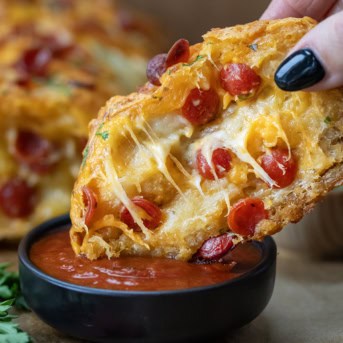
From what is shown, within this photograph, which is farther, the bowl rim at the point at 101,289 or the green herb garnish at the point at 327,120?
the green herb garnish at the point at 327,120

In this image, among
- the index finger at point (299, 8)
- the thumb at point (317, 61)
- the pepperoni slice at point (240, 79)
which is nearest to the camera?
the thumb at point (317, 61)

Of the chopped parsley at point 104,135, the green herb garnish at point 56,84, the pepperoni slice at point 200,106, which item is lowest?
the green herb garnish at point 56,84

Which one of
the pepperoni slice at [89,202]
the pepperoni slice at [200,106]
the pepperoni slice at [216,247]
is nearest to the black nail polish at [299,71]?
the pepperoni slice at [200,106]

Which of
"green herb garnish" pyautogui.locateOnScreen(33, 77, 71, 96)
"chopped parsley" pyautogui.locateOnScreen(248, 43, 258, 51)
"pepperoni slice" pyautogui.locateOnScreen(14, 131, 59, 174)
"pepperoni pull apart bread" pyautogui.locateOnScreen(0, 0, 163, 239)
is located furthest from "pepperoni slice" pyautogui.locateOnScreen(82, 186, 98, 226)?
"green herb garnish" pyautogui.locateOnScreen(33, 77, 71, 96)

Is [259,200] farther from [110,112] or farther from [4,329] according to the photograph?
[4,329]

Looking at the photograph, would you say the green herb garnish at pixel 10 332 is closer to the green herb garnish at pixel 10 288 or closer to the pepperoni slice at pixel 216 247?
the green herb garnish at pixel 10 288

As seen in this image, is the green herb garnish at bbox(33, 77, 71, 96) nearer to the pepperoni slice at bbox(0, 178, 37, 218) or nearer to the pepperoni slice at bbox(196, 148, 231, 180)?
the pepperoni slice at bbox(0, 178, 37, 218)

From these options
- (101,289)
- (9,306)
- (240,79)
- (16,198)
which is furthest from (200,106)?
(16,198)

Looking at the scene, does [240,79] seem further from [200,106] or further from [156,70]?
[156,70]
